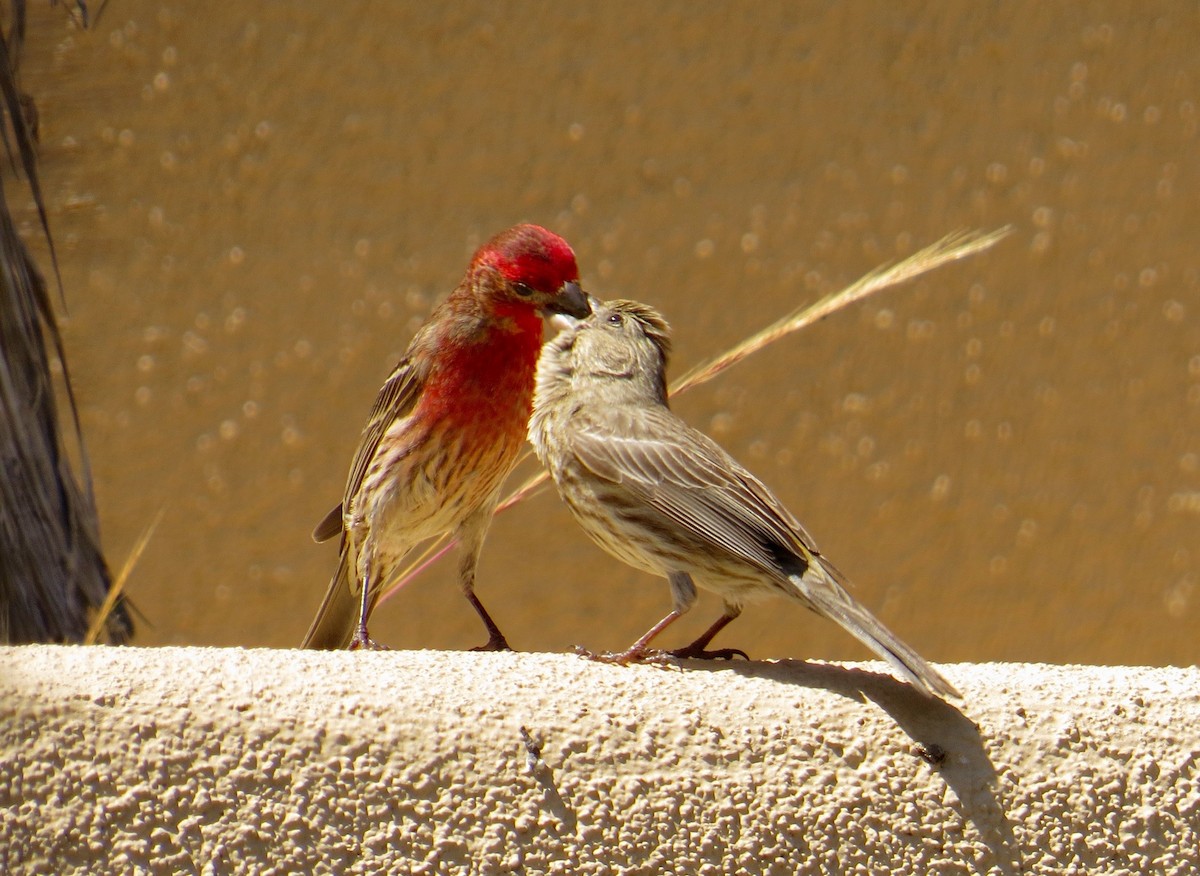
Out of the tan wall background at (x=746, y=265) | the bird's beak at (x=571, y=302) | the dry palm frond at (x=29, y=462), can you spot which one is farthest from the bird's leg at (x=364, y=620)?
the tan wall background at (x=746, y=265)

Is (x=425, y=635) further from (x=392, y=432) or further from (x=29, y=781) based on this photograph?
(x=29, y=781)

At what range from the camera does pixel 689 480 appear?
96.2 inches

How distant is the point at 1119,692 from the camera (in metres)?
2.03

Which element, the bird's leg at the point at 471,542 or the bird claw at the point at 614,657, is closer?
the bird claw at the point at 614,657

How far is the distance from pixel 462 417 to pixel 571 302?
13.3 inches

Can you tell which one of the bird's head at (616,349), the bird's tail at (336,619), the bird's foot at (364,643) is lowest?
the bird's tail at (336,619)

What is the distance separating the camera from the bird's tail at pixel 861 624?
1.95m

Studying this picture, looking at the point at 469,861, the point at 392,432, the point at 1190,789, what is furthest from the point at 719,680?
the point at 392,432

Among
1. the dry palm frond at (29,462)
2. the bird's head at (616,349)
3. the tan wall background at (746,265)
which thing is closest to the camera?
the bird's head at (616,349)

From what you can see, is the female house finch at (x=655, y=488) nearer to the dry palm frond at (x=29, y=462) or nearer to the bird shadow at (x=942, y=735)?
the bird shadow at (x=942, y=735)

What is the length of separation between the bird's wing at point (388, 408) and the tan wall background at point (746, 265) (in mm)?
1638

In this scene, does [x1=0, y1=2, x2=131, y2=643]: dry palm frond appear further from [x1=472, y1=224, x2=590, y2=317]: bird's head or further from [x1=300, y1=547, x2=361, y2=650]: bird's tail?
[x1=472, y1=224, x2=590, y2=317]: bird's head

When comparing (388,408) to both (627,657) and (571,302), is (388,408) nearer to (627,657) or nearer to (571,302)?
(571,302)

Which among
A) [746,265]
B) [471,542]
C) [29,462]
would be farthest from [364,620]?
[746,265]
